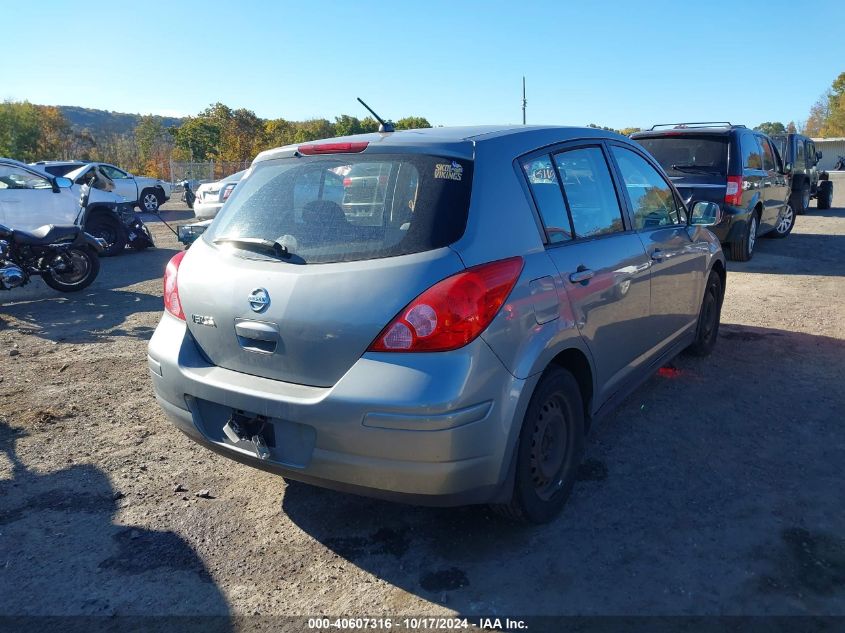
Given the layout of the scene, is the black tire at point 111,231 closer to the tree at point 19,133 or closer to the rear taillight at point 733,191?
the rear taillight at point 733,191

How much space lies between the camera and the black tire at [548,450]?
9.32ft

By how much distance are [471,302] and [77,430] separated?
3.09 meters

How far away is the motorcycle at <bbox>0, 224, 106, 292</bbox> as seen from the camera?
788 centimetres

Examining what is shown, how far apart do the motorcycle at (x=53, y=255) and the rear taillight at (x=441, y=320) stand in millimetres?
6632

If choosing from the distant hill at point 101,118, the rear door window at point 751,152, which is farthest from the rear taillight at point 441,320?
the distant hill at point 101,118

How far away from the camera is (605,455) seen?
383 centimetres

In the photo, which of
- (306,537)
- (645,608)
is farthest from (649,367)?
(306,537)

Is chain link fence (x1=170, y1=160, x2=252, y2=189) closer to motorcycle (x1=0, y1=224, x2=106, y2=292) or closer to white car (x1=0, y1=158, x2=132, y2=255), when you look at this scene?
white car (x1=0, y1=158, x2=132, y2=255)

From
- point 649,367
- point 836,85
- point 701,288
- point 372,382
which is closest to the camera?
point 372,382

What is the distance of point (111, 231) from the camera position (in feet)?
41.6

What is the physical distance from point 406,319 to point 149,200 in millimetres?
21614

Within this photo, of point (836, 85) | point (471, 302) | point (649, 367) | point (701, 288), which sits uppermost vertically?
point (836, 85)

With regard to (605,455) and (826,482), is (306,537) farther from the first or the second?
(826,482)

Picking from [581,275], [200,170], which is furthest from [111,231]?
[200,170]
